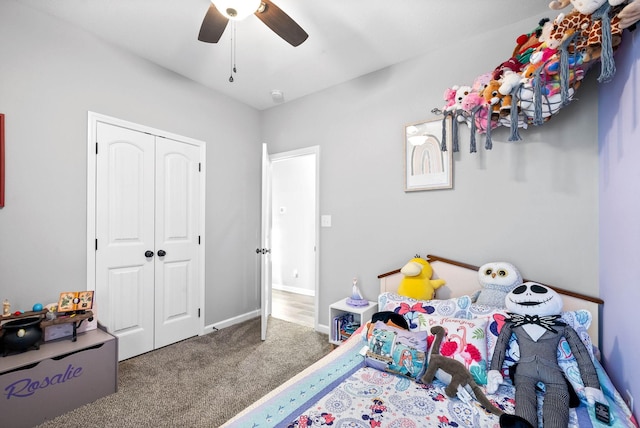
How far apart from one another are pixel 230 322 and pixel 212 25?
2.89m

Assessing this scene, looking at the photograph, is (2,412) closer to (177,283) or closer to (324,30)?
(177,283)

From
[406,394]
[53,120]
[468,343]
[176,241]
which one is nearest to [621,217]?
[468,343]

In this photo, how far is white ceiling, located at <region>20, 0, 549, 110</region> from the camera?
6.64ft

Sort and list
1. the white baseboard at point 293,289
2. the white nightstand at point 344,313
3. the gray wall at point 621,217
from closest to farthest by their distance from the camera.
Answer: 1. the gray wall at point 621,217
2. the white nightstand at point 344,313
3. the white baseboard at point 293,289

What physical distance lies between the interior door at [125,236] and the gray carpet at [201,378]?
0.30 m

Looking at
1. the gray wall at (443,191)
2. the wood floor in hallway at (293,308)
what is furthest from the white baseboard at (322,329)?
the wood floor in hallway at (293,308)

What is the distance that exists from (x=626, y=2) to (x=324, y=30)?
1.67 meters

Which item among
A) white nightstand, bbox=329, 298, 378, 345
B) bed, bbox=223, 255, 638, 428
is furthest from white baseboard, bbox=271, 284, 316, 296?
bed, bbox=223, 255, 638, 428

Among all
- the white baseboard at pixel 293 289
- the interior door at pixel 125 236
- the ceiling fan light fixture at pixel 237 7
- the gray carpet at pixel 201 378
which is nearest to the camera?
the ceiling fan light fixture at pixel 237 7

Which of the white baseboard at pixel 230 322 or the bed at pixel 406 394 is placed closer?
the bed at pixel 406 394

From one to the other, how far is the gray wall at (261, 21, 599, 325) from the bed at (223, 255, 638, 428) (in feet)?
1.33

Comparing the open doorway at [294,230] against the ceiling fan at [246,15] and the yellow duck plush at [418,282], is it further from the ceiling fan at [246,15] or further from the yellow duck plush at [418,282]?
the ceiling fan at [246,15]

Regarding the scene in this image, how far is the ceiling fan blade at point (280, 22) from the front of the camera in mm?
1624

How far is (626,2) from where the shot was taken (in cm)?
129
